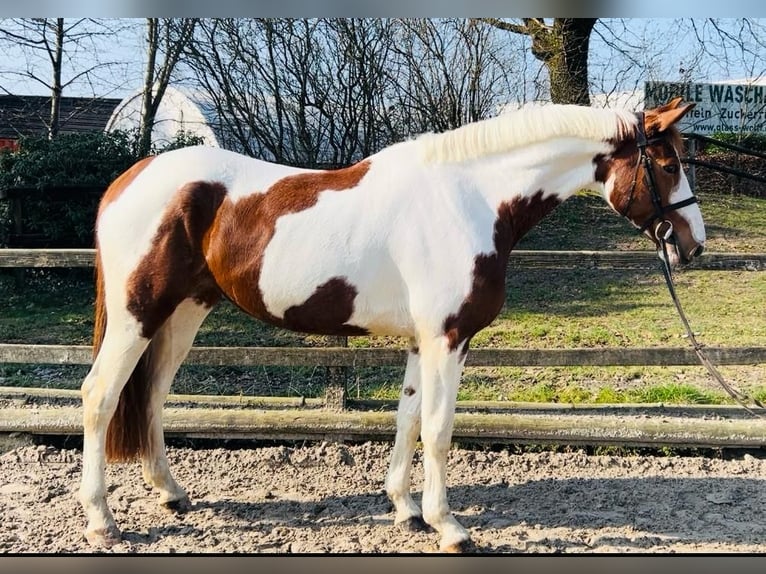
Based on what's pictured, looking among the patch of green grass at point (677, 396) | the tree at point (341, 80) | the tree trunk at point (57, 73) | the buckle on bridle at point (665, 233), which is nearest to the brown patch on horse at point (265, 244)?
the tree at point (341, 80)

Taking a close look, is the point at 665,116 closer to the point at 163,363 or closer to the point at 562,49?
the point at 562,49

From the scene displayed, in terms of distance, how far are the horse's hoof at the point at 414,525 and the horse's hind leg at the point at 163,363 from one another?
40.8 inches

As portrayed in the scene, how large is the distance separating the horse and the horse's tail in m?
0.14

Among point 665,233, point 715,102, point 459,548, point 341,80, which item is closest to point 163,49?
point 341,80

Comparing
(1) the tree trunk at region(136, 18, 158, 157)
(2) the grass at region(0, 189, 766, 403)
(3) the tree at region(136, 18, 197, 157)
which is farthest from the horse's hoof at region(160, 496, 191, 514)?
(3) the tree at region(136, 18, 197, 157)

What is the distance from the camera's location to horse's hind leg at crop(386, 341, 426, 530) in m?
2.80

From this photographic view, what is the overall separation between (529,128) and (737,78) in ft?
6.10

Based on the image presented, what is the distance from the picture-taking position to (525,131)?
2.62m

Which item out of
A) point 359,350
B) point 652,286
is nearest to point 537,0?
point 359,350

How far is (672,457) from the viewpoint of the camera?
11.9 ft

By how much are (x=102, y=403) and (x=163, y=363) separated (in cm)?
35

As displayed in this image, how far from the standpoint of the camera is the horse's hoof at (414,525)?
2.88m

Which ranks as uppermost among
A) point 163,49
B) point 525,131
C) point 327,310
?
point 163,49

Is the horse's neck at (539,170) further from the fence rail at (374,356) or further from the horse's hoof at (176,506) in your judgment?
the horse's hoof at (176,506)
